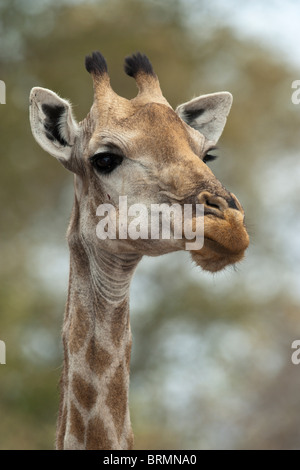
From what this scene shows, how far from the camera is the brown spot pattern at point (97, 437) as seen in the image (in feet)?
22.6

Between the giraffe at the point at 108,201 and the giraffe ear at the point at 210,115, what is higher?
the giraffe ear at the point at 210,115

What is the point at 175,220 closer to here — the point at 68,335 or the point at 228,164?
the point at 68,335

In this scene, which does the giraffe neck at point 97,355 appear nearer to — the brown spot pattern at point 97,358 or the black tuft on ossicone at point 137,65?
the brown spot pattern at point 97,358

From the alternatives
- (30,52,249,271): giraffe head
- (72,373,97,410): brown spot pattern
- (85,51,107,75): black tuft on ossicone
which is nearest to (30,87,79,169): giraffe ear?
(30,52,249,271): giraffe head

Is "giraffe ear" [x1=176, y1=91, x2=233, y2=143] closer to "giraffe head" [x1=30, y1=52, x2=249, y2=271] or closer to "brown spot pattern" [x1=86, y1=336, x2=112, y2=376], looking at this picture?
"giraffe head" [x1=30, y1=52, x2=249, y2=271]

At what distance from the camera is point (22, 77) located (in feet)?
105

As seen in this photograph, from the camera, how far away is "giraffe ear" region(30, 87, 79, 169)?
7.38m

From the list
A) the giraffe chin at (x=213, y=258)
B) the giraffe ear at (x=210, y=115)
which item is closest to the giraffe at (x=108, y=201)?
the giraffe chin at (x=213, y=258)

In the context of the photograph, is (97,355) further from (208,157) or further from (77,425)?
(208,157)

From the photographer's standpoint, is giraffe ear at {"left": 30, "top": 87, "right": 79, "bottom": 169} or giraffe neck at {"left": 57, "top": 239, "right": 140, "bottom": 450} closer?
giraffe neck at {"left": 57, "top": 239, "right": 140, "bottom": 450}

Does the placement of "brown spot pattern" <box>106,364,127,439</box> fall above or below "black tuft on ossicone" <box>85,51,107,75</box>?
below

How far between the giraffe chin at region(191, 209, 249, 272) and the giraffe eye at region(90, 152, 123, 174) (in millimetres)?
1246

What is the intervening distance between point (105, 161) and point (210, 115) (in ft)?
5.91
